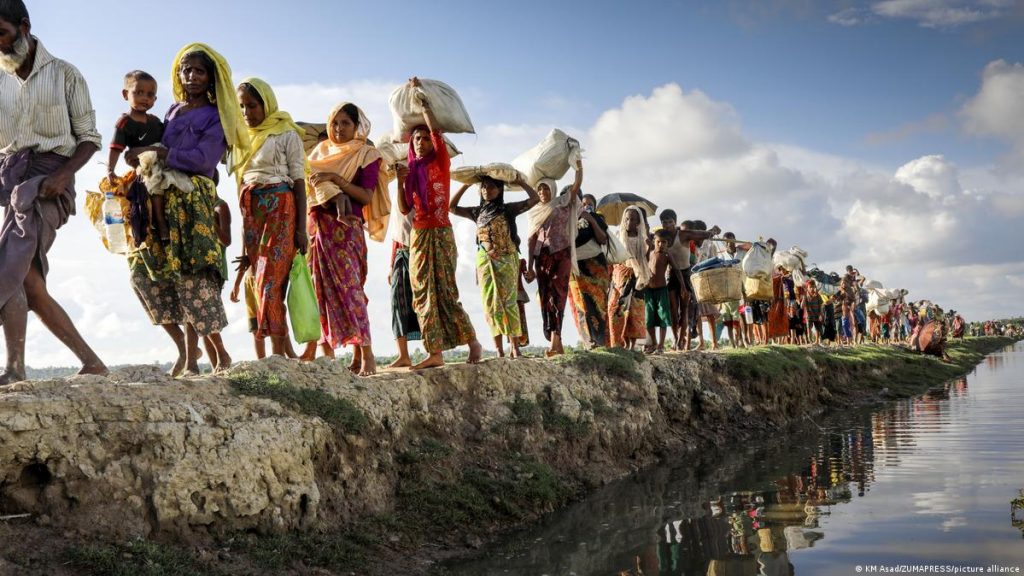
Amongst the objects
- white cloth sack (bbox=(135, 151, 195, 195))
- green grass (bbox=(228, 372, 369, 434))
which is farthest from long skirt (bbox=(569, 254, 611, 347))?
white cloth sack (bbox=(135, 151, 195, 195))

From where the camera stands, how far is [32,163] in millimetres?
3938

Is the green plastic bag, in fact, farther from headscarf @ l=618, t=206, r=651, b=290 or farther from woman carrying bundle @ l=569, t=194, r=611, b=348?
headscarf @ l=618, t=206, r=651, b=290

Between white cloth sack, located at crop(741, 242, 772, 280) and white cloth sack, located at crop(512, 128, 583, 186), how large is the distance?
230 inches

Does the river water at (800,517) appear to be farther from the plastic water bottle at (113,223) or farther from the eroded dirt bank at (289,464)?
the plastic water bottle at (113,223)

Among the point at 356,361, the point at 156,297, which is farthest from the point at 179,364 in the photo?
the point at 356,361

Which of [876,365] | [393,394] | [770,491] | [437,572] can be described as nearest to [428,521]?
[437,572]

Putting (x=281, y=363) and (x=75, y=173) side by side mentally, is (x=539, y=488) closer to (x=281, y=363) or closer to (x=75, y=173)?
(x=281, y=363)

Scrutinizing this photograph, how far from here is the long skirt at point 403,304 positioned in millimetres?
6039

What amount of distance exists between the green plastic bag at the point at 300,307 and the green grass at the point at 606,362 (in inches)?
102

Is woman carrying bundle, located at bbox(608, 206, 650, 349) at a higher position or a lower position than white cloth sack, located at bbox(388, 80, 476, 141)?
lower

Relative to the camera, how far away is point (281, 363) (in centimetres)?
461

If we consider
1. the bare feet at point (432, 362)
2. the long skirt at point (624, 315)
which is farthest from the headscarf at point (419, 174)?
the long skirt at point (624, 315)

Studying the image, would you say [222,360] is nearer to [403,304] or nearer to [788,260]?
[403,304]

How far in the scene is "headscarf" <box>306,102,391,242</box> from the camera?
218 inches
